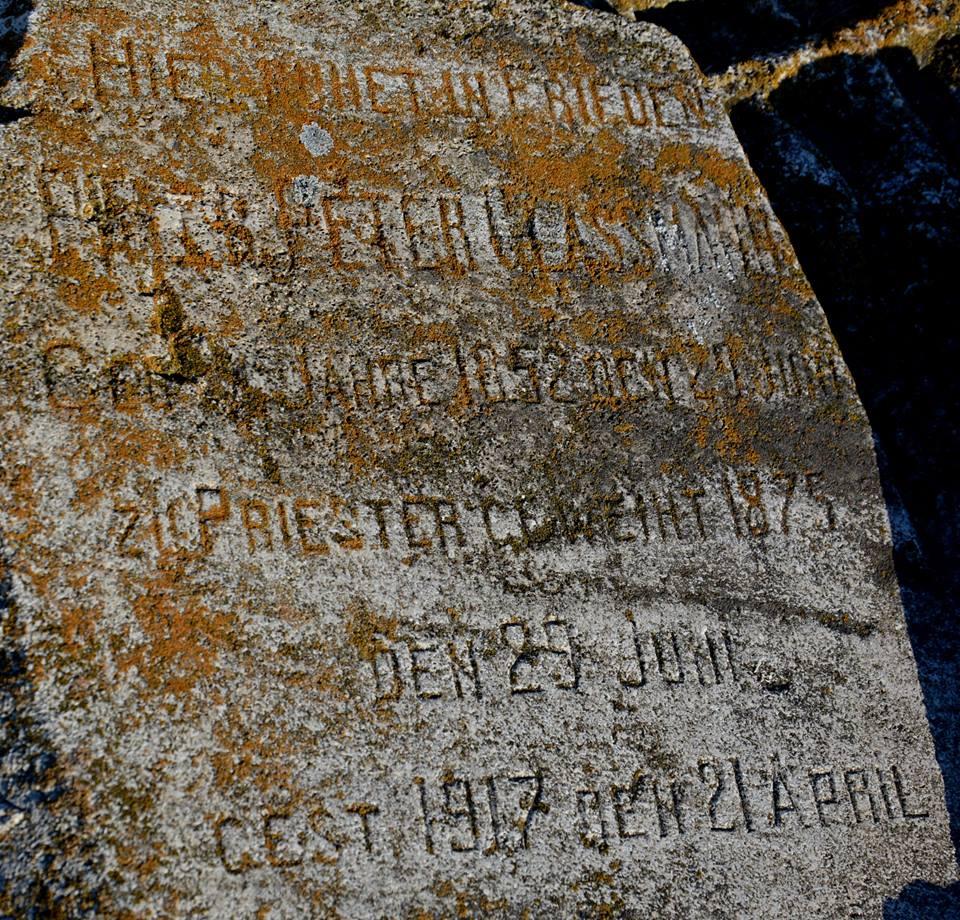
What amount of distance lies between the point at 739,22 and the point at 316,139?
1686mm

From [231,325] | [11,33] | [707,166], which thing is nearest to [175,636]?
[231,325]

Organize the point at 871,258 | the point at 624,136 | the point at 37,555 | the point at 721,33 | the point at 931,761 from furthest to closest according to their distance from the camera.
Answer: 1. the point at 721,33
2. the point at 871,258
3. the point at 624,136
4. the point at 931,761
5. the point at 37,555

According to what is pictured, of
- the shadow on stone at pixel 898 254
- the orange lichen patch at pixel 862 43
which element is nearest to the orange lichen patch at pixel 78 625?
the shadow on stone at pixel 898 254

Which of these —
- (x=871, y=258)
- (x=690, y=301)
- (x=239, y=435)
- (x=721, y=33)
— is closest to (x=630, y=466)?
(x=690, y=301)

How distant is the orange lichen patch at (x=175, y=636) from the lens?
1908 millimetres

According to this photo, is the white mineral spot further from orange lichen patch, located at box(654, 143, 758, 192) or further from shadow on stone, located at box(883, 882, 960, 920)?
shadow on stone, located at box(883, 882, 960, 920)

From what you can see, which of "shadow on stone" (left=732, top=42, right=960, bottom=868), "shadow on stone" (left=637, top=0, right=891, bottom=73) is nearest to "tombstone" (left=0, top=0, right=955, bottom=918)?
"shadow on stone" (left=732, top=42, right=960, bottom=868)

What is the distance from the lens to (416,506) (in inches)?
86.7

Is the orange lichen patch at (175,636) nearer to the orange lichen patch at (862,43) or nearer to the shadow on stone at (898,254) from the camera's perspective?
the shadow on stone at (898,254)

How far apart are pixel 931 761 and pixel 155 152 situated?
2.14m

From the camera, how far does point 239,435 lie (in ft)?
7.00

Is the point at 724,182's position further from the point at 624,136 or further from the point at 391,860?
the point at 391,860

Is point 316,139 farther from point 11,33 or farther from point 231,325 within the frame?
point 11,33

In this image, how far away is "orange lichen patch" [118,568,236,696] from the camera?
6.26 feet
